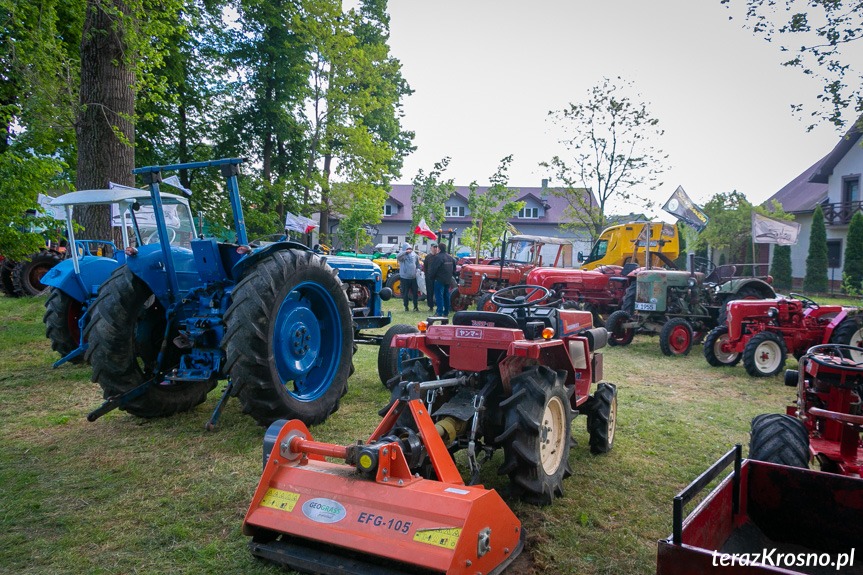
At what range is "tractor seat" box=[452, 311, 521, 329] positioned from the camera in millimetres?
4051

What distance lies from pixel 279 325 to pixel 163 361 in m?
1.26

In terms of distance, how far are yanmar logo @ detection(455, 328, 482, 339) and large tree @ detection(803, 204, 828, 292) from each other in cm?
2848

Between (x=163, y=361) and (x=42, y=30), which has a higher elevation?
(x=42, y=30)

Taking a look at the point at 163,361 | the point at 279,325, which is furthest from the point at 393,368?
the point at 163,361

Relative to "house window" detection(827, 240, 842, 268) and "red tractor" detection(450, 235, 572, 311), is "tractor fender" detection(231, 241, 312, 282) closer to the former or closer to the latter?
"red tractor" detection(450, 235, 572, 311)

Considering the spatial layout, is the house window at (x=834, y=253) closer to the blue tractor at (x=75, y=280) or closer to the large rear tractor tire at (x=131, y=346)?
the blue tractor at (x=75, y=280)

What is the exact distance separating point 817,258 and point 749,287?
19791mm

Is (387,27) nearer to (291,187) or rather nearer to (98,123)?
(291,187)

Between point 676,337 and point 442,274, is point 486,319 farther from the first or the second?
point 442,274

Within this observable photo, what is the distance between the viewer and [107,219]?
368 inches

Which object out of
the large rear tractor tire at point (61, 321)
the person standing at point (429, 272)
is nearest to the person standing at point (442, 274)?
the person standing at point (429, 272)

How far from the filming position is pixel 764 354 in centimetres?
826

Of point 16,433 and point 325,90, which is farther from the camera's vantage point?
point 325,90

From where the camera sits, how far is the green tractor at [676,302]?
1058cm
